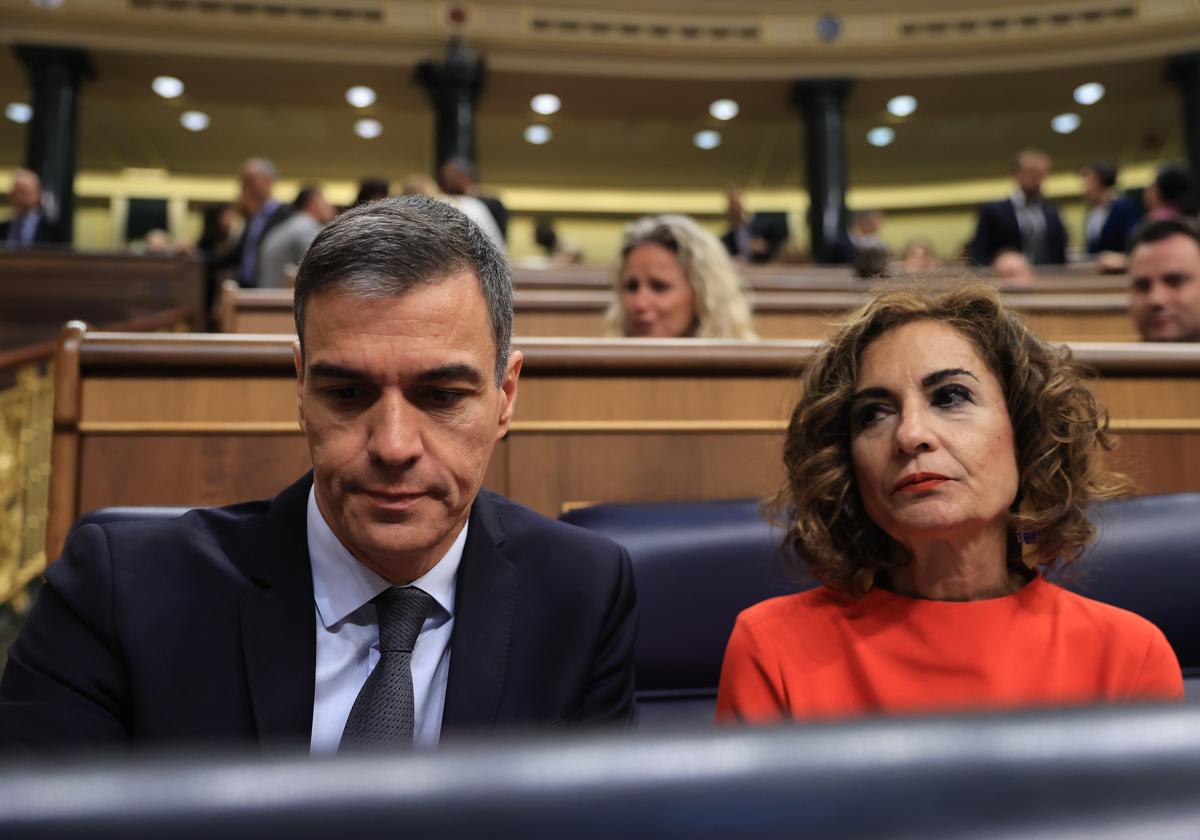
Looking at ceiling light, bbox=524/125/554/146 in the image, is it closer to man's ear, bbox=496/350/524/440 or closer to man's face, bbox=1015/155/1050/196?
man's face, bbox=1015/155/1050/196

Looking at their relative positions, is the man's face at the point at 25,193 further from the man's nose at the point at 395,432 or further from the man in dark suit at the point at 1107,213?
the man in dark suit at the point at 1107,213

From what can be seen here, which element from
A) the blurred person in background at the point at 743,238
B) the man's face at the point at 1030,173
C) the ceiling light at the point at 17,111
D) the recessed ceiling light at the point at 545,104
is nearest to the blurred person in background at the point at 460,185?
the blurred person in background at the point at 743,238

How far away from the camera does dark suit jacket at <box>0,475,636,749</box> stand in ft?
2.62

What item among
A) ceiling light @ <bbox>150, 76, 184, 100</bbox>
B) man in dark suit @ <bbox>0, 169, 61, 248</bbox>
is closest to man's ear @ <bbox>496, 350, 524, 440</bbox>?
man in dark suit @ <bbox>0, 169, 61, 248</bbox>

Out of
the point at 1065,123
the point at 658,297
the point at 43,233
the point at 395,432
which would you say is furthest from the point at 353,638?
the point at 1065,123

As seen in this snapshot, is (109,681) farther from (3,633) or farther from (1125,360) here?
(3,633)

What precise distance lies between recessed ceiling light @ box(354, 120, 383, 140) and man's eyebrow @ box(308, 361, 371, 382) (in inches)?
332

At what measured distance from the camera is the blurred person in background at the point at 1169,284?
218 cm

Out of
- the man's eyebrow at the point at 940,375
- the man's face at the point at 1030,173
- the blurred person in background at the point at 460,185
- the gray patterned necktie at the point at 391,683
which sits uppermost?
the man's face at the point at 1030,173

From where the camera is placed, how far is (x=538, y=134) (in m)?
8.96

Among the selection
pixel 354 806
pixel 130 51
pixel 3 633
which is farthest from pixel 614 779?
pixel 130 51

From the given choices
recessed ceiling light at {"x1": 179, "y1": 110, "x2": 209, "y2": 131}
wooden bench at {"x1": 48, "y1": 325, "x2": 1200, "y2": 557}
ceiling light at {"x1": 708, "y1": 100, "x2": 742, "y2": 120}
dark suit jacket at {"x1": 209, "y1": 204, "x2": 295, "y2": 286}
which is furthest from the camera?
recessed ceiling light at {"x1": 179, "y1": 110, "x2": 209, "y2": 131}

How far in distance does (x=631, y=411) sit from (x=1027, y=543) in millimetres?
721

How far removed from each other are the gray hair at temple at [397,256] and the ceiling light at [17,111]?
8.86m
